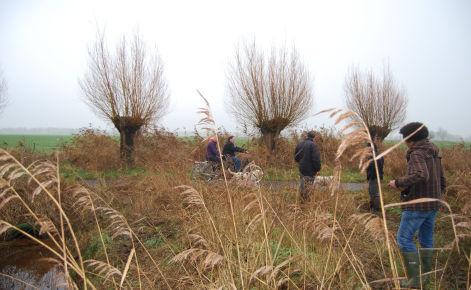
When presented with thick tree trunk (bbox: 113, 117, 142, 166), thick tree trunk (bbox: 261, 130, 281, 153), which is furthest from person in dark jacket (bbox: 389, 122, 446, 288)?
thick tree trunk (bbox: 113, 117, 142, 166)

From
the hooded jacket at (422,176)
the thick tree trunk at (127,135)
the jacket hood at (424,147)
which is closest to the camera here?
the hooded jacket at (422,176)

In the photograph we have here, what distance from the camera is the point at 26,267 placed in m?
5.58

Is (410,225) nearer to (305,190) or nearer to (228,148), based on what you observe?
(305,190)

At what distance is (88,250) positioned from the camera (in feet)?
19.4

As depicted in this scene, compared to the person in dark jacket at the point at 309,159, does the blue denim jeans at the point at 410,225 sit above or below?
below

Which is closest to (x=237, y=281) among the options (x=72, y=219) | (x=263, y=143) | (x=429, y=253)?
(x=429, y=253)

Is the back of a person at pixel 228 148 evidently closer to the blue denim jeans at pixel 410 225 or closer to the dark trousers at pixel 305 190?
the dark trousers at pixel 305 190

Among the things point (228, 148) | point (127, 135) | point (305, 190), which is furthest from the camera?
point (127, 135)

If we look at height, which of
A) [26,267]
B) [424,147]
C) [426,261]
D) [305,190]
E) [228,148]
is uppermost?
[424,147]

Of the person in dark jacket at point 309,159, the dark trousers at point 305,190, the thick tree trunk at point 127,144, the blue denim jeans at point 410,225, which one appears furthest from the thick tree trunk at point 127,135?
the blue denim jeans at point 410,225

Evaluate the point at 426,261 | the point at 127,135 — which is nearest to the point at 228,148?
the point at 426,261

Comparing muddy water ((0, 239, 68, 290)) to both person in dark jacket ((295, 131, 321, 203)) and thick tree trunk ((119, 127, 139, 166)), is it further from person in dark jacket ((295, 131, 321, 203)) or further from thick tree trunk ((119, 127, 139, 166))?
thick tree trunk ((119, 127, 139, 166))

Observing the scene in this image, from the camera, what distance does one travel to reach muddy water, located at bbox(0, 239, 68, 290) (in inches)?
194

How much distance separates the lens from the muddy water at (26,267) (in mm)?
4918
